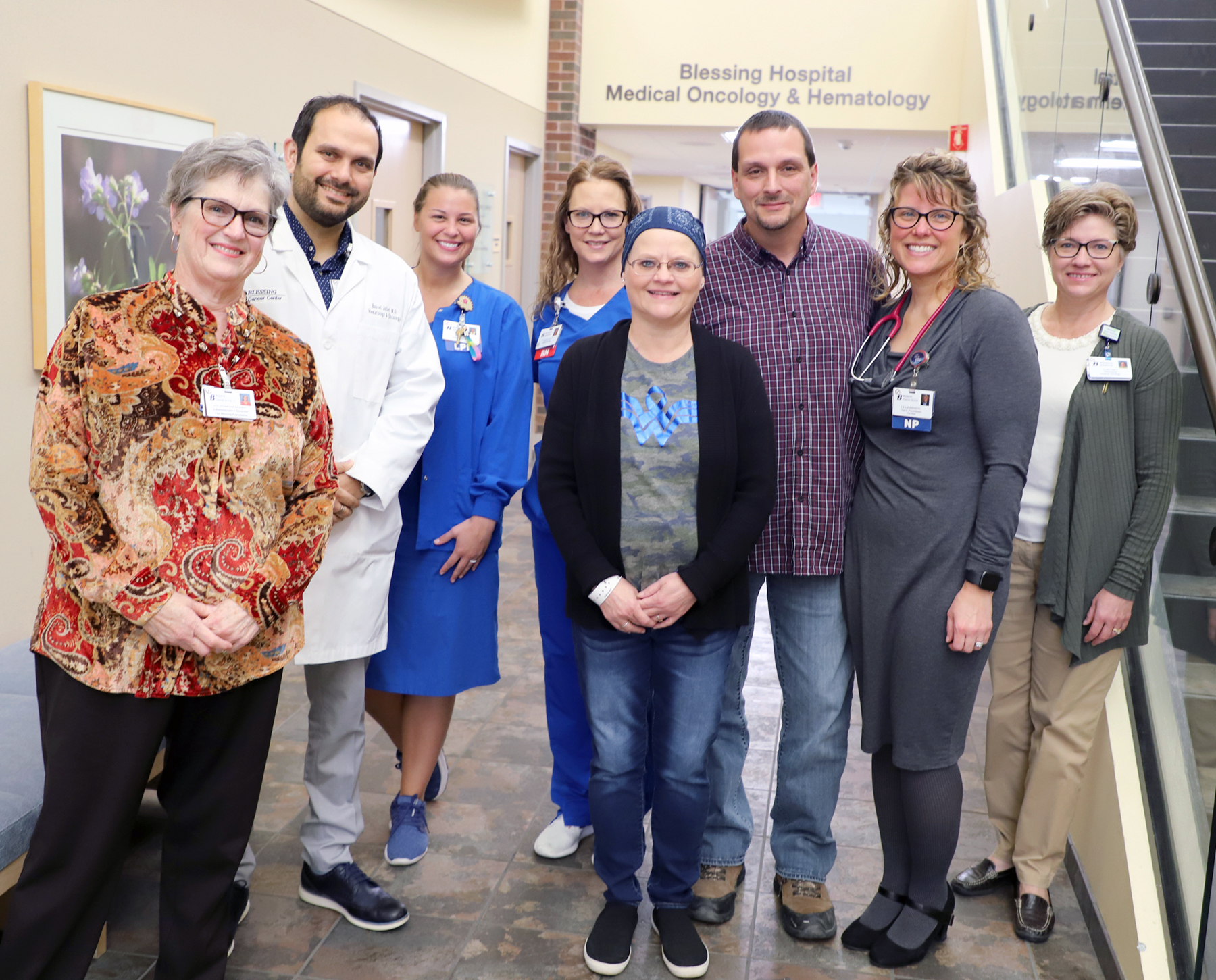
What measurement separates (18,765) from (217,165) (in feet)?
4.40

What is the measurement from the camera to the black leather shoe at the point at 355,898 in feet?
8.17

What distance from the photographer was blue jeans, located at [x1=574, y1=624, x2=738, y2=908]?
2293mm

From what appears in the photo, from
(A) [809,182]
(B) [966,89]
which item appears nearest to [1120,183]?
(A) [809,182]

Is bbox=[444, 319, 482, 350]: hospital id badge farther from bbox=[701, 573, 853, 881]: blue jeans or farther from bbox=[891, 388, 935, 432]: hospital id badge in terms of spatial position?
bbox=[891, 388, 935, 432]: hospital id badge

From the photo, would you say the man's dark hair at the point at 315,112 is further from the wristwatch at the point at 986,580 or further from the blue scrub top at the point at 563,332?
the wristwatch at the point at 986,580

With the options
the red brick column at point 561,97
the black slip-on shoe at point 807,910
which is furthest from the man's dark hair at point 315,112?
the red brick column at point 561,97

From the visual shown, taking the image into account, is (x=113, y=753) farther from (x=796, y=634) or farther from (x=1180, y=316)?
(x=1180, y=316)

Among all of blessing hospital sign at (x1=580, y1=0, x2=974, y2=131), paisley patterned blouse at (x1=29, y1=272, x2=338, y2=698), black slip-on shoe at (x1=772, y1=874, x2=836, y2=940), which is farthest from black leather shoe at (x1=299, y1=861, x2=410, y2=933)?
blessing hospital sign at (x1=580, y1=0, x2=974, y2=131)

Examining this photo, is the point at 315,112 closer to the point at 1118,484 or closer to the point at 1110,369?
the point at 1110,369

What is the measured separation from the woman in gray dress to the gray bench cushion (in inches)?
67.7

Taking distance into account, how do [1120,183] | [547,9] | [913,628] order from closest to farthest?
[913,628] < [1120,183] < [547,9]

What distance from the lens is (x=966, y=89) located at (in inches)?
313

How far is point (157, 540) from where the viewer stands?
1.83 metres

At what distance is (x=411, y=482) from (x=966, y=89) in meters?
6.75
